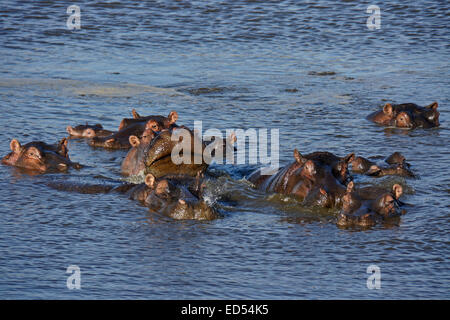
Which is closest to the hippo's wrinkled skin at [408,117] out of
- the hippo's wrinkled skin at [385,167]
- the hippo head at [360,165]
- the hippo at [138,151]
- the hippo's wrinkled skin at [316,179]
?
the hippo's wrinkled skin at [385,167]

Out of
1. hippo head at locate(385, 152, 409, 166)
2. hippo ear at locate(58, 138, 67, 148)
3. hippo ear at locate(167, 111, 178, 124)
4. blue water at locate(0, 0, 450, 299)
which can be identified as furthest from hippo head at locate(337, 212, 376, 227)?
hippo ear at locate(58, 138, 67, 148)

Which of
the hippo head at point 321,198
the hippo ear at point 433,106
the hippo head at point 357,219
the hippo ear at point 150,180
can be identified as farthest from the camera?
the hippo ear at point 433,106

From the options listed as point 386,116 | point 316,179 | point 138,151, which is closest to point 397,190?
point 316,179

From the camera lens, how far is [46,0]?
20.6 meters

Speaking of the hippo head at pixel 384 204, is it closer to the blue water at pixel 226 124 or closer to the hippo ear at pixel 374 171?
the blue water at pixel 226 124

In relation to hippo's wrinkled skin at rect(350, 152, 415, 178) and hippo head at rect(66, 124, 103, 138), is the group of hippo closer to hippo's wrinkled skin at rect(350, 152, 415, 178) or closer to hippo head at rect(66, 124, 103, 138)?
hippo's wrinkled skin at rect(350, 152, 415, 178)

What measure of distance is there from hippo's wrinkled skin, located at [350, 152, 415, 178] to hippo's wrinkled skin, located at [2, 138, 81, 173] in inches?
131

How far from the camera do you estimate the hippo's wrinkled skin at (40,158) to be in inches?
385

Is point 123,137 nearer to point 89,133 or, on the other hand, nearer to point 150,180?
point 89,133

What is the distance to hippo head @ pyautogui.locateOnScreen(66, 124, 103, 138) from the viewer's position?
451 inches

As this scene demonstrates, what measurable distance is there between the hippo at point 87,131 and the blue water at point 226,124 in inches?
7.2

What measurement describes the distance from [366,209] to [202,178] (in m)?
1.68

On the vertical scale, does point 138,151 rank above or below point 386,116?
below

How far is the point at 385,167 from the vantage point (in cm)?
948
